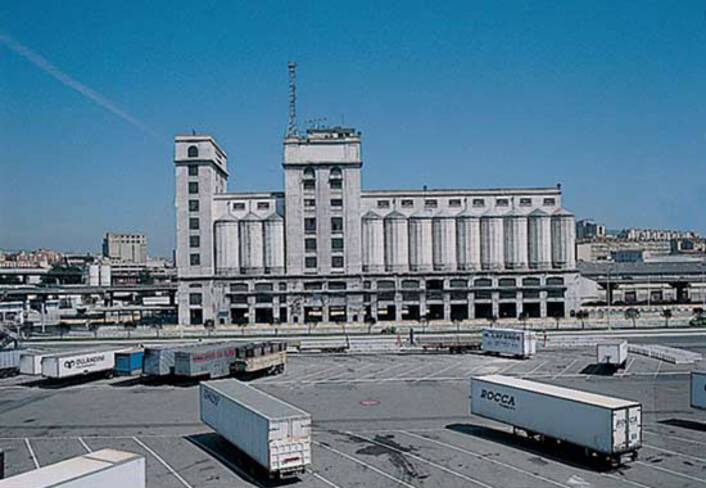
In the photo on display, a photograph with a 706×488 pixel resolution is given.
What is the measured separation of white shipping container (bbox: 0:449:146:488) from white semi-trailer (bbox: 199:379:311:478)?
5.82 metres

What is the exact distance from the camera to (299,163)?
10412cm

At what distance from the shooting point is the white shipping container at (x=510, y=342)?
6347 centimetres

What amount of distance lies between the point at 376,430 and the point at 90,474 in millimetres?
18690

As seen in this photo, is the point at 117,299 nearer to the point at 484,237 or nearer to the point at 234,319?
the point at 234,319

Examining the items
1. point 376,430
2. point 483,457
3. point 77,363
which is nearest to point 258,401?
point 376,430

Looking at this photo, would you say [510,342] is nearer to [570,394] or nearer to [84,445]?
[570,394]

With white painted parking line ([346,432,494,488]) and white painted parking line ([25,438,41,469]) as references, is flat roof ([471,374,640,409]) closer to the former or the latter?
white painted parking line ([346,432,494,488])

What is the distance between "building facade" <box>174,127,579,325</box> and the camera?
342 feet

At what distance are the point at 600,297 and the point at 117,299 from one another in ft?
422

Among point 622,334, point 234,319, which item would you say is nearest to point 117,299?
point 234,319

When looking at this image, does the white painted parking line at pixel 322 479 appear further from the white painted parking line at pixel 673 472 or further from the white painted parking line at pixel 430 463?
the white painted parking line at pixel 673 472

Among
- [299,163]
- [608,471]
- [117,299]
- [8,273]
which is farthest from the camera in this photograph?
[117,299]

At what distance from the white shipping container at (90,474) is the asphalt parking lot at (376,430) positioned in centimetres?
591

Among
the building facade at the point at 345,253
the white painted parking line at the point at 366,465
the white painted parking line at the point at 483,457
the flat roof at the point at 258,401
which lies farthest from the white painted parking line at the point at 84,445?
the building facade at the point at 345,253
